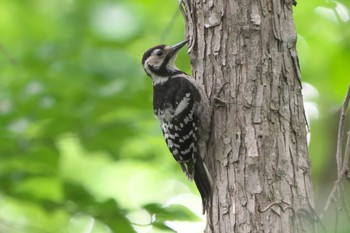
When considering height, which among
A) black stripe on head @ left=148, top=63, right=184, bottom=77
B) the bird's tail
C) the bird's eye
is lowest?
the bird's tail

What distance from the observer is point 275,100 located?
3447mm

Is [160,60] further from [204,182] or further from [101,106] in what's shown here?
[204,182]

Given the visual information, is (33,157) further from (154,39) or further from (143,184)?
(143,184)

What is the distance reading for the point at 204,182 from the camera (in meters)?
3.58

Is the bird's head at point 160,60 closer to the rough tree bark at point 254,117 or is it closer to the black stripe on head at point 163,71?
the black stripe on head at point 163,71

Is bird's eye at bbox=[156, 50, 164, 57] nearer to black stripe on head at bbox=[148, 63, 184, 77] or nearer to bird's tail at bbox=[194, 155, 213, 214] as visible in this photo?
black stripe on head at bbox=[148, 63, 184, 77]

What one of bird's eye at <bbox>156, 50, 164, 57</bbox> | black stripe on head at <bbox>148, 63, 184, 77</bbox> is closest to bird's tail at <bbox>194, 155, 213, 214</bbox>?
black stripe on head at <bbox>148, 63, 184, 77</bbox>

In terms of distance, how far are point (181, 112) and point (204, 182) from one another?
695 mm

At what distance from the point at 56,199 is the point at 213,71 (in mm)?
1433

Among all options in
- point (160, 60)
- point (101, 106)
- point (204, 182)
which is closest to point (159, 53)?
point (160, 60)

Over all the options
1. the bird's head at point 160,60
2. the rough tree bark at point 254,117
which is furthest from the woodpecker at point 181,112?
the rough tree bark at point 254,117

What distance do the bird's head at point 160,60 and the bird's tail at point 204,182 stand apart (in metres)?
0.95

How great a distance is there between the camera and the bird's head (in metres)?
4.47

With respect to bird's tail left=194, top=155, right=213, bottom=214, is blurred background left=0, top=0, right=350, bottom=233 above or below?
above
